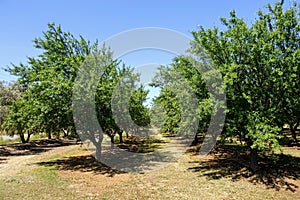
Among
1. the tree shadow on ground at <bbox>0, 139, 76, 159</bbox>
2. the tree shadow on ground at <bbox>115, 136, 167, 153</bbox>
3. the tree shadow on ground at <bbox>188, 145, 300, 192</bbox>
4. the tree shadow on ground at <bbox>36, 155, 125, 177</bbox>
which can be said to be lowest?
the tree shadow on ground at <bbox>188, 145, 300, 192</bbox>

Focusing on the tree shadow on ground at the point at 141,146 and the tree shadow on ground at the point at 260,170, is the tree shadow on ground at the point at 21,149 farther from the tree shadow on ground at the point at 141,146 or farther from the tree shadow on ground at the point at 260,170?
the tree shadow on ground at the point at 260,170

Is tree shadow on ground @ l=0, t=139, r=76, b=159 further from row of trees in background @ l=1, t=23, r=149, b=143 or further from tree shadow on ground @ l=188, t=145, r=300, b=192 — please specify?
tree shadow on ground @ l=188, t=145, r=300, b=192

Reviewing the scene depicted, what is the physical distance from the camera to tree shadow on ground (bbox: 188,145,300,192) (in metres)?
11.4

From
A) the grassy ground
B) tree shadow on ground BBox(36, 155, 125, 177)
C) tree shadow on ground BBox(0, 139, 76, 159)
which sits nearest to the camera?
the grassy ground

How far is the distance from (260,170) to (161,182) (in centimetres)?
594

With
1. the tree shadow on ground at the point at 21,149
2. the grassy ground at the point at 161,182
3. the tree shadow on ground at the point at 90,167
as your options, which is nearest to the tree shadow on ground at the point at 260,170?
the grassy ground at the point at 161,182

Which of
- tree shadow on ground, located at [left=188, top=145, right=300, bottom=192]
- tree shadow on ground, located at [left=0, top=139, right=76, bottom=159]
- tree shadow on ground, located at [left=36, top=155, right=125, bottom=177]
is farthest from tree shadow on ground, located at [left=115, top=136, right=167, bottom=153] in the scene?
tree shadow on ground, located at [left=0, top=139, right=76, bottom=159]

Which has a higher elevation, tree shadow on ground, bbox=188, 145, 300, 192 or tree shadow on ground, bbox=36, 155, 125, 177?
tree shadow on ground, bbox=36, 155, 125, 177

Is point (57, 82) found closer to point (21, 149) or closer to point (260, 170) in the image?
point (260, 170)

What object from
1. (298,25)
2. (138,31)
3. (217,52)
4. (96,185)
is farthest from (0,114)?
(298,25)

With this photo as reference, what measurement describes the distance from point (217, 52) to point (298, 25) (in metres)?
4.34

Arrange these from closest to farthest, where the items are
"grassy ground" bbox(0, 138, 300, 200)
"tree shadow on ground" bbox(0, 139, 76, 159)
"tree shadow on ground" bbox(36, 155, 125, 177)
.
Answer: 1. "grassy ground" bbox(0, 138, 300, 200)
2. "tree shadow on ground" bbox(36, 155, 125, 177)
3. "tree shadow on ground" bbox(0, 139, 76, 159)

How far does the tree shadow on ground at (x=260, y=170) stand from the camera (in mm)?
11375

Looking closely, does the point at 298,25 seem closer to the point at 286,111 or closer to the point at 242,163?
the point at 286,111
